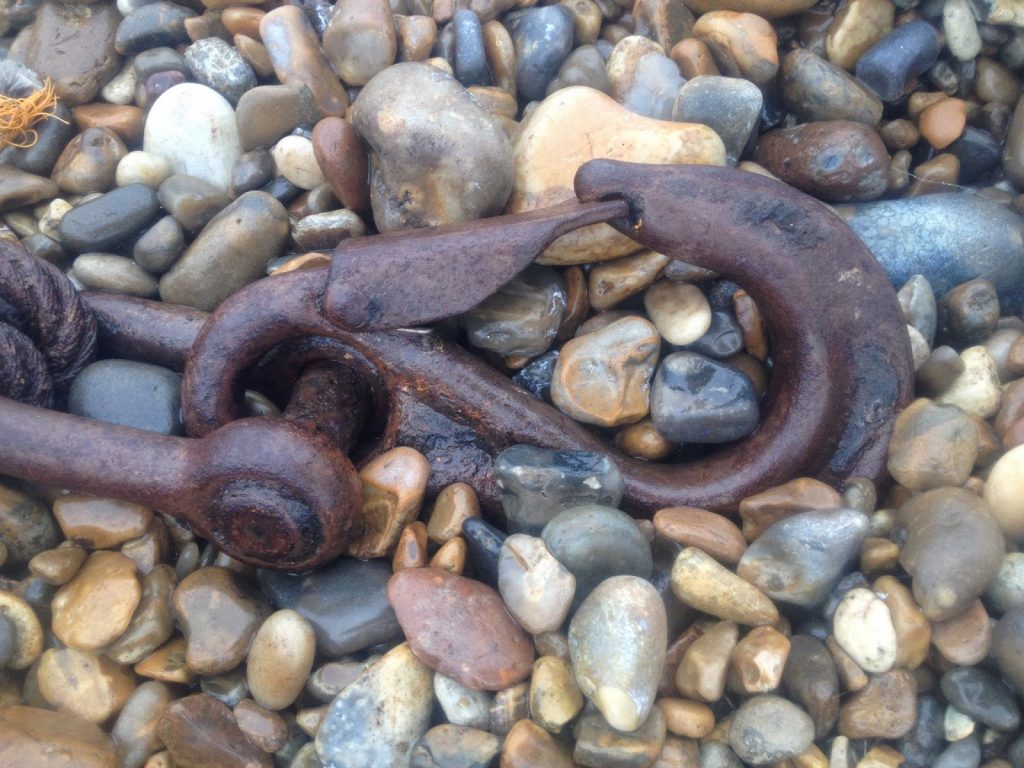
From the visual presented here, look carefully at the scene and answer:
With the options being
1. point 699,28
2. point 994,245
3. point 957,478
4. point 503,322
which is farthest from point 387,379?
point 994,245

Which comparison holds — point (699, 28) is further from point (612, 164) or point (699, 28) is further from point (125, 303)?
point (125, 303)

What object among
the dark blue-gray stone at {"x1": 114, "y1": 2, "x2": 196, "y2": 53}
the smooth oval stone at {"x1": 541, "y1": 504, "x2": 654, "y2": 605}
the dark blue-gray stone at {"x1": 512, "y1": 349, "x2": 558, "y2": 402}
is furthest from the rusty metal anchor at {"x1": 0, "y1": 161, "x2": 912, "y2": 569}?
the dark blue-gray stone at {"x1": 114, "y1": 2, "x2": 196, "y2": 53}

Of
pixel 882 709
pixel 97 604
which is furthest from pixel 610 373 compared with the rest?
pixel 97 604

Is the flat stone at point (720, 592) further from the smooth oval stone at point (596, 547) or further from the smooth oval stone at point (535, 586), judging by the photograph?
the smooth oval stone at point (535, 586)

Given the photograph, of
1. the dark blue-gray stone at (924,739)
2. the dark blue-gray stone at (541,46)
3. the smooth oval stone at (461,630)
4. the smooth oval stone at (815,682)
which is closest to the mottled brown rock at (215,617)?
the smooth oval stone at (461,630)

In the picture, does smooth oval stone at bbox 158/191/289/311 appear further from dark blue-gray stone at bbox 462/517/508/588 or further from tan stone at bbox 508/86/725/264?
dark blue-gray stone at bbox 462/517/508/588

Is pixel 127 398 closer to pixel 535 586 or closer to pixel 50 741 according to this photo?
pixel 50 741
